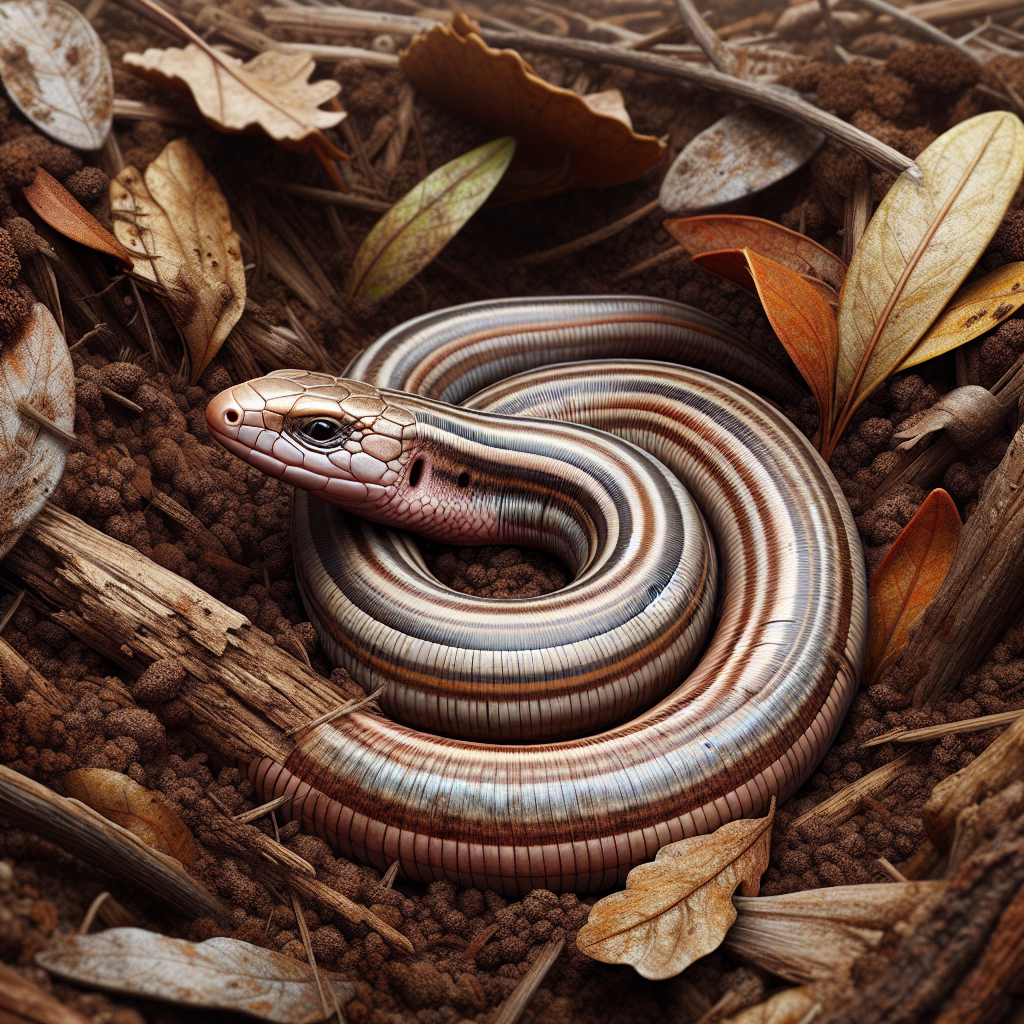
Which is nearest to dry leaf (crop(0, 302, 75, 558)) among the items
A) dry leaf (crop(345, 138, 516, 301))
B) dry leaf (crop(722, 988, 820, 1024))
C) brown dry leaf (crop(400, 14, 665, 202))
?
dry leaf (crop(345, 138, 516, 301))

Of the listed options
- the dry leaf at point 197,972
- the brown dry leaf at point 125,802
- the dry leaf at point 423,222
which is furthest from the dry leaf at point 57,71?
the dry leaf at point 197,972

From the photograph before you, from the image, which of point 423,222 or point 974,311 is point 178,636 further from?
point 974,311

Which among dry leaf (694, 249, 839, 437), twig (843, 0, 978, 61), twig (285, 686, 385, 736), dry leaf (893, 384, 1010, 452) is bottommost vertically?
twig (285, 686, 385, 736)

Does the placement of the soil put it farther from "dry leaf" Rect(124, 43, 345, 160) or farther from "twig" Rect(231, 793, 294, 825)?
"dry leaf" Rect(124, 43, 345, 160)

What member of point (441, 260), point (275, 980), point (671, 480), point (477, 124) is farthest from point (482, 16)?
point (275, 980)

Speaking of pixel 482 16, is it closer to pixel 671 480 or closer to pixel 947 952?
pixel 671 480
